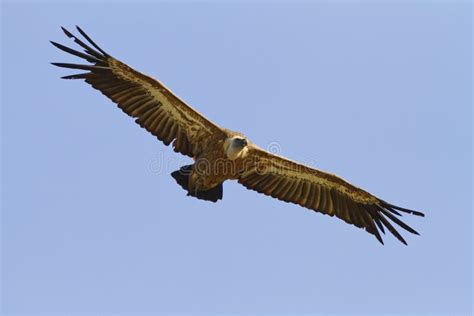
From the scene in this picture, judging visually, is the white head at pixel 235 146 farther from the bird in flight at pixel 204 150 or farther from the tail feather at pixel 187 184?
the tail feather at pixel 187 184

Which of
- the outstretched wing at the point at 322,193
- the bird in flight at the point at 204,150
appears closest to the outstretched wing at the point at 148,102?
the bird in flight at the point at 204,150

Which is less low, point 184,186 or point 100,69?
point 100,69

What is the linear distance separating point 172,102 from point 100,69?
1240 mm

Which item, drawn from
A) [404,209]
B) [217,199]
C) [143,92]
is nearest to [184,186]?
[217,199]

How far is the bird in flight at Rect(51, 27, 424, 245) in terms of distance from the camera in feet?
48.2

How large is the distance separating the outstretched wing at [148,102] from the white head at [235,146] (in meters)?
0.32

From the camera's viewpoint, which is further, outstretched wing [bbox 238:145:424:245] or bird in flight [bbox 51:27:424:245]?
outstretched wing [bbox 238:145:424:245]

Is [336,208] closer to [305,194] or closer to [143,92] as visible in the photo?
[305,194]

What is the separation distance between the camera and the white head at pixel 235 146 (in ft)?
47.1

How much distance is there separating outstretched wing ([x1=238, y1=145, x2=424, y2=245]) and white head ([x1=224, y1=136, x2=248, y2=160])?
1.04 metres

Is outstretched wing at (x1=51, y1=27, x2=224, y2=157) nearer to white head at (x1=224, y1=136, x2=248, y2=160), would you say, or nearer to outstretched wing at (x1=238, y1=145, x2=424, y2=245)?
white head at (x1=224, y1=136, x2=248, y2=160)

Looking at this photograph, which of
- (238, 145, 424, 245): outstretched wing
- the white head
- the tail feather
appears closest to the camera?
the white head

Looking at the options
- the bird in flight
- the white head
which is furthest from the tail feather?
the white head

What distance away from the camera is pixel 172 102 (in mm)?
14836
